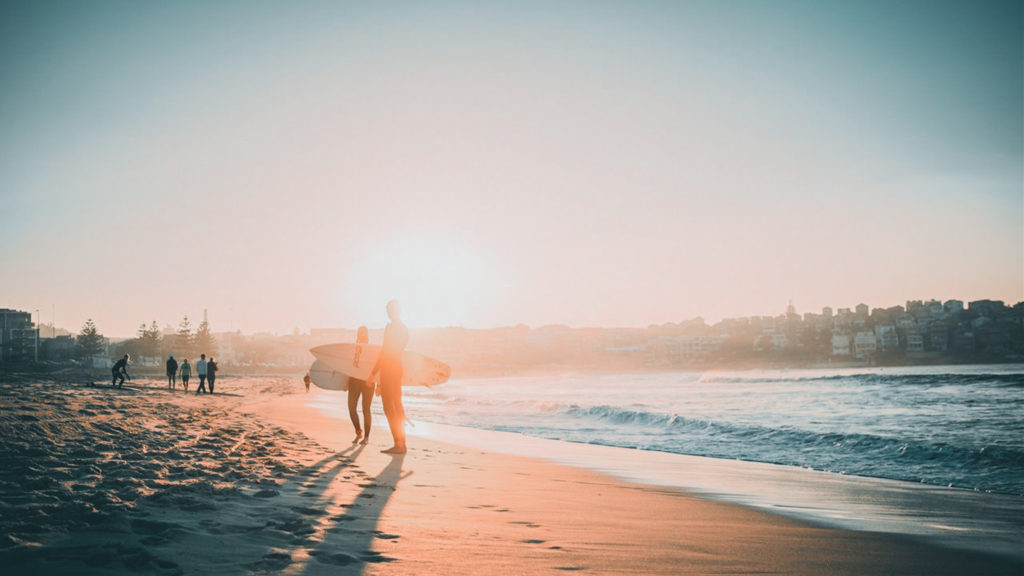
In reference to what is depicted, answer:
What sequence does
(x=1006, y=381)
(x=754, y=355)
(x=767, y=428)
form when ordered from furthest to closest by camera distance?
1. (x=754, y=355)
2. (x=1006, y=381)
3. (x=767, y=428)

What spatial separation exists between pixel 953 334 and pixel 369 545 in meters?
113

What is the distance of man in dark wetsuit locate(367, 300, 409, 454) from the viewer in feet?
28.1

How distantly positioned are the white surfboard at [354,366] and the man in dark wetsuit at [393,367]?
1.17 feet

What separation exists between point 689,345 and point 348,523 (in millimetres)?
126967

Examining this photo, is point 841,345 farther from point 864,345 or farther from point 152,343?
point 152,343

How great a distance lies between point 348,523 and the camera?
398 cm

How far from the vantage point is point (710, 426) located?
14766mm

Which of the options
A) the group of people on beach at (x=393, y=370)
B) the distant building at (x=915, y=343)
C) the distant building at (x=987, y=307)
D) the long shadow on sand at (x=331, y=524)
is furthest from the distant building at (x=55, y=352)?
the distant building at (x=987, y=307)

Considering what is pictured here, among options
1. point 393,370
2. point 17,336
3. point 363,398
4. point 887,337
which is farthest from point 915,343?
point 17,336

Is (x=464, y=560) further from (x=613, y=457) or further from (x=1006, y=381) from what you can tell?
(x=1006, y=381)

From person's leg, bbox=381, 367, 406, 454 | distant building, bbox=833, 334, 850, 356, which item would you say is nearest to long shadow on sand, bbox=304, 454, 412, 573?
person's leg, bbox=381, 367, 406, 454

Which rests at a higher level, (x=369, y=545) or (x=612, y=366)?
(x=369, y=545)

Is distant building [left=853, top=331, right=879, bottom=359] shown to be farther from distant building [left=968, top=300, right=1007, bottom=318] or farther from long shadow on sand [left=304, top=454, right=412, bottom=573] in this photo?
long shadow on sand [left=304, top=454, right=412, bottom=573]

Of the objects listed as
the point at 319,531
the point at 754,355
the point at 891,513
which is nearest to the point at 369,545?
the point at 319,531
